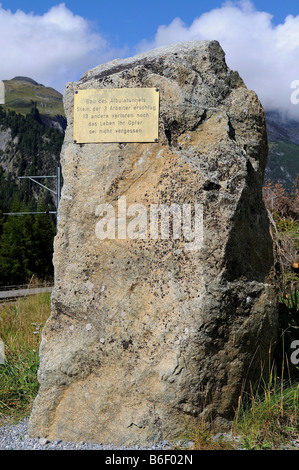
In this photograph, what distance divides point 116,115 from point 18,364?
105 inches

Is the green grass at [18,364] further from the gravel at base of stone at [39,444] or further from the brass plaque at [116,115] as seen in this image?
the brass plaque at [116,115]

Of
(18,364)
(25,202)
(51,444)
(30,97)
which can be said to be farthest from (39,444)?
(30,97)

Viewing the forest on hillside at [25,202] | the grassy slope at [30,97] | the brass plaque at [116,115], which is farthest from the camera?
the grassy slope at [30,97]

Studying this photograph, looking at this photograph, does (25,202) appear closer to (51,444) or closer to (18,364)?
(18,364)

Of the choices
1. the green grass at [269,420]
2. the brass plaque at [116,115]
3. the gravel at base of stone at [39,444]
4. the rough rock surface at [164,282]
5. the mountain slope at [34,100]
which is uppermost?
the mountain slope at [34,100]

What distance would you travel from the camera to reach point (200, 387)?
357cm

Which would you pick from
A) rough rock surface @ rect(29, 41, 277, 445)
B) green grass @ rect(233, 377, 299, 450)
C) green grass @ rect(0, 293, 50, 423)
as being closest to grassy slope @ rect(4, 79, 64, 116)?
green grass @ rect(0, 293, 50, 423)

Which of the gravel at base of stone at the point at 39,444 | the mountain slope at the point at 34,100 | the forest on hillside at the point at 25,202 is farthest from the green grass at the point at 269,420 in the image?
the mountain slope at the point at 34,100

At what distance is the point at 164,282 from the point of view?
3688 mm

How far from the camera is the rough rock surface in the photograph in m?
3.60

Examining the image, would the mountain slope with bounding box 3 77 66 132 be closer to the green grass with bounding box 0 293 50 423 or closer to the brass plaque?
the green grass with bounding box 0 293 50 423

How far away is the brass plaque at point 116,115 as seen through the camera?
3979 mm

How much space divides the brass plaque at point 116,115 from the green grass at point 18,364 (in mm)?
2311

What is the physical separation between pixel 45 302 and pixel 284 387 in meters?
4.44
